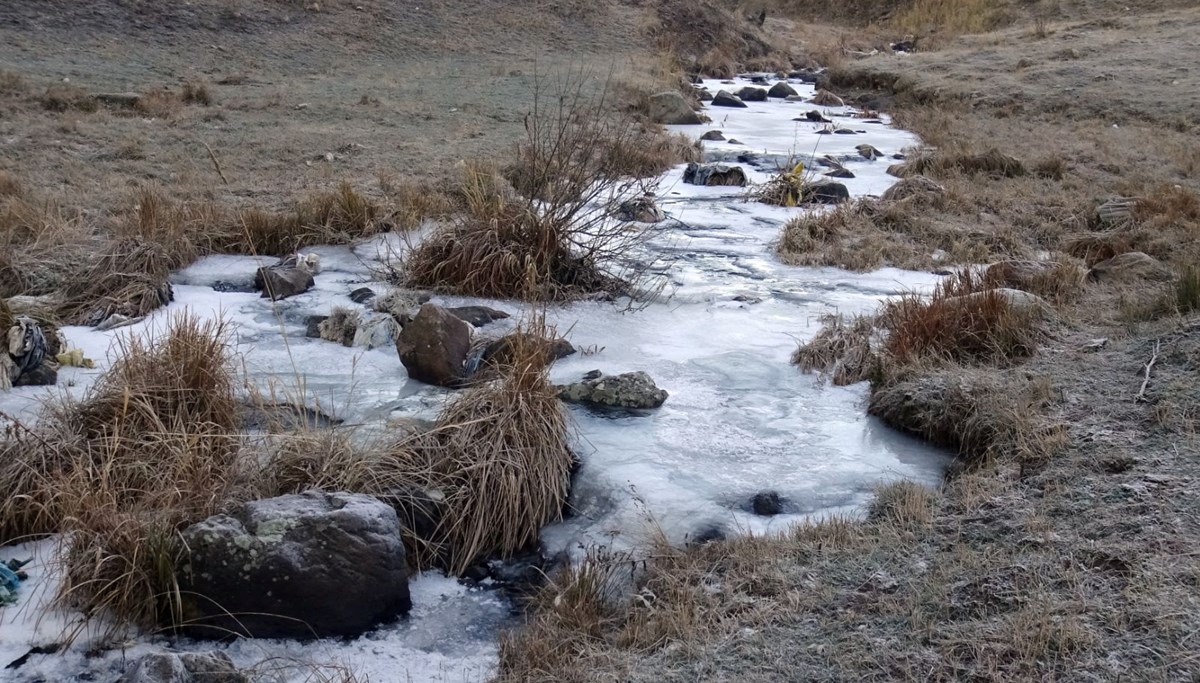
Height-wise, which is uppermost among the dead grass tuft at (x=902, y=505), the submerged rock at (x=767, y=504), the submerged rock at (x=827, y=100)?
the submerged rock at (x=827, y=100)

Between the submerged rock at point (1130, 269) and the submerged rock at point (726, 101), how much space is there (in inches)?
417

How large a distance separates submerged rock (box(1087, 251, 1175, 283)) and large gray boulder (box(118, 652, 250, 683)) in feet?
18.2

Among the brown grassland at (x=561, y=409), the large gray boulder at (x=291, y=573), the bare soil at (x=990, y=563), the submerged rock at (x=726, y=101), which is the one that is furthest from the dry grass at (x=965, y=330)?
the submerged rock at (x=726, y=101)

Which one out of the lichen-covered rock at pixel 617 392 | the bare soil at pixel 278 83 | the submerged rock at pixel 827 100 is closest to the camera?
the lichen-covered rock at pixel 617 392

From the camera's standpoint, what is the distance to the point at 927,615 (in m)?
3.00

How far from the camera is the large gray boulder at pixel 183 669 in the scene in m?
2.71

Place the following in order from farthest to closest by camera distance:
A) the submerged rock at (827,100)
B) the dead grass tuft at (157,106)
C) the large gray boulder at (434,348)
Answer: the submerged rock at (827,100) → the dead grass tuft at (157,106) → the large gray boulder at (434,348)

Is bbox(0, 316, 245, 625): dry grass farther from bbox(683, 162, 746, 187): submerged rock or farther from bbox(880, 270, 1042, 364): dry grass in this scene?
bbox(683, 162, 746, 187): submerged rock

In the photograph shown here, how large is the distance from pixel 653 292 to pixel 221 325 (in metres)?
2.89

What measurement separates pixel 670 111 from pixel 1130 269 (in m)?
8.20

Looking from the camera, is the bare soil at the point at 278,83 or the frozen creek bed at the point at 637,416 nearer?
the frozen creek bed at the point at 637,416

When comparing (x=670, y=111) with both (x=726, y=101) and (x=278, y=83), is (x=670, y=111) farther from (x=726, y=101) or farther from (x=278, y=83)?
(x=278, y=83)

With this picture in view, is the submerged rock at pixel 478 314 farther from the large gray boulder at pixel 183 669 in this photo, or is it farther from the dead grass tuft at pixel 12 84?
the dead grass tuft at pixel 12 84

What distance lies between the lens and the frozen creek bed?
326 cm
